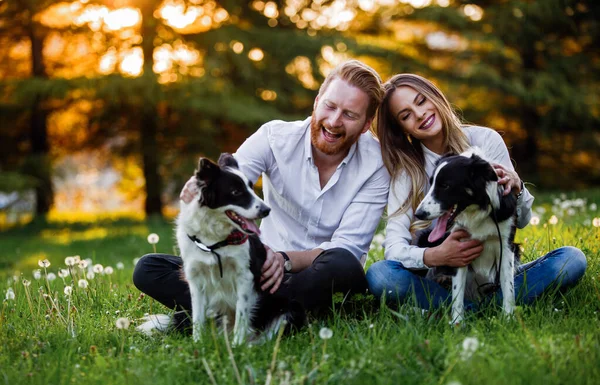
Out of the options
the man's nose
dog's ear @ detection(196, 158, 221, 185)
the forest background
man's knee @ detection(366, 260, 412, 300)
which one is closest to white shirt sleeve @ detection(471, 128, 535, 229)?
man's knee @ detection(366, 260, 412, 300)

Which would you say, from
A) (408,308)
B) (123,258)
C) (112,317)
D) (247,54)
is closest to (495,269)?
(408,308)

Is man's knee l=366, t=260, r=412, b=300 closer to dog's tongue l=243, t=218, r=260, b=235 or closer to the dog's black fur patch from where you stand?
the dog's black fur patch

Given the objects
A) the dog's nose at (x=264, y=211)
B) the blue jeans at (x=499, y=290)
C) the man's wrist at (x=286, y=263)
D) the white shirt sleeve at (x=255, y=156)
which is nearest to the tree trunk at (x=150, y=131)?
the white shirt sleeve at (x=255, y=156)

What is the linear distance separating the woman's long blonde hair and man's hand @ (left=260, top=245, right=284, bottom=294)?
0.92m

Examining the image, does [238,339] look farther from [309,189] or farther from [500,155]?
[500,155]

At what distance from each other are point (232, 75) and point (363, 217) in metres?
11.4

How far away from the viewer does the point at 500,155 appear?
13.4ft

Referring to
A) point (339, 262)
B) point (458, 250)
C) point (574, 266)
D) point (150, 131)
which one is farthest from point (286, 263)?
point (150, 131)

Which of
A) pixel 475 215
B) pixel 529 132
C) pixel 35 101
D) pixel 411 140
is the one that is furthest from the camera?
pixel 529 132

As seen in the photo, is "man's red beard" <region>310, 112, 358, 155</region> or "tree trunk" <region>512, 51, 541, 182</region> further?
"tree trunk" <region>512, 51, 541, 182</region>

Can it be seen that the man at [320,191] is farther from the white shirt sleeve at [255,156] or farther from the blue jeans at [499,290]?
the blue jeans at [499,290]

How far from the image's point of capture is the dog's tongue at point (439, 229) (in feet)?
12.0

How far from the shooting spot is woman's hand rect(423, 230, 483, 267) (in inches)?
144

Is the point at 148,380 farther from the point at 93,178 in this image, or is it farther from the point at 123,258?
the point at 93,178
